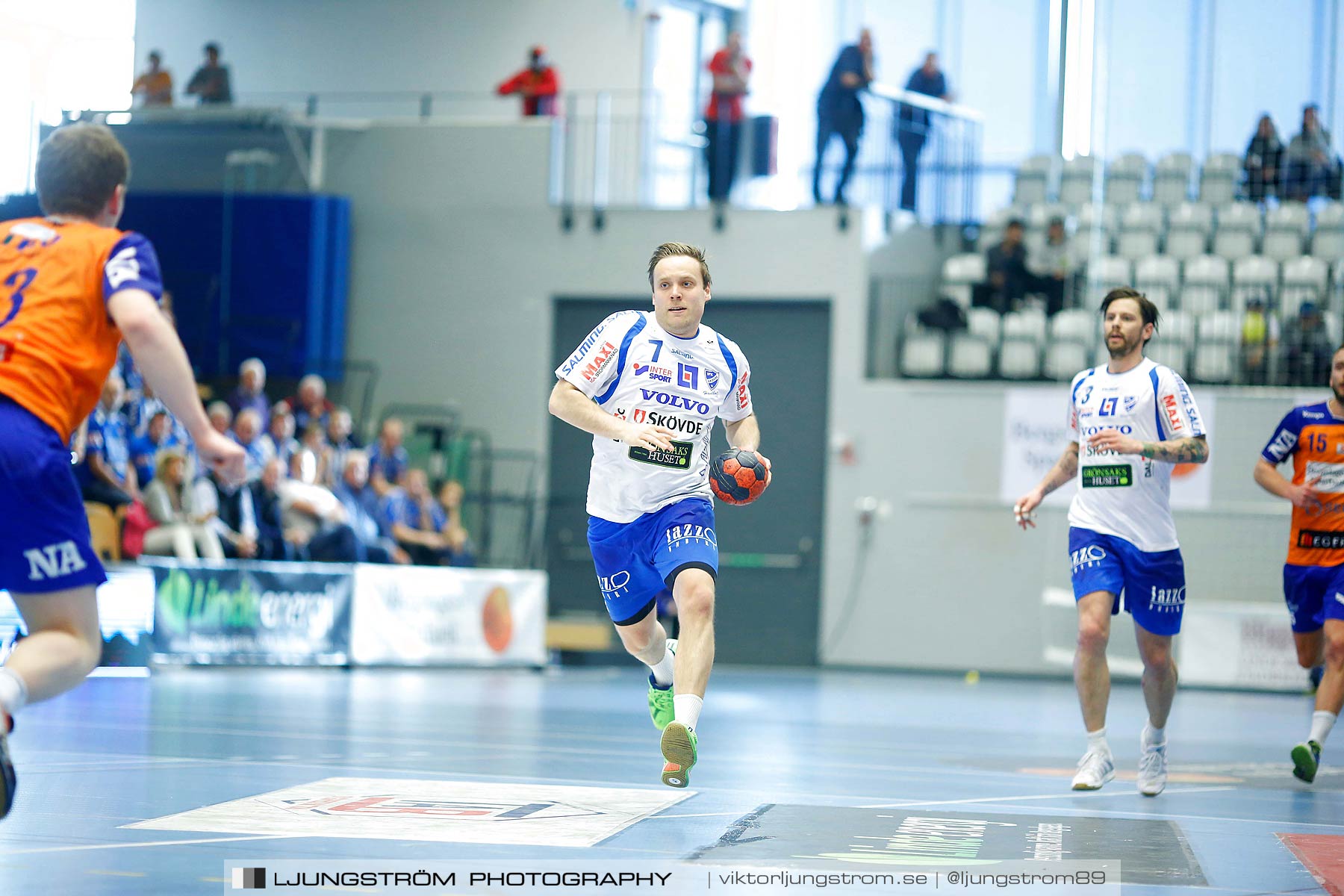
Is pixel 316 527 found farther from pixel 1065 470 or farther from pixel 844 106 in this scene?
pixel 1065 470

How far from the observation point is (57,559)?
4195 mm

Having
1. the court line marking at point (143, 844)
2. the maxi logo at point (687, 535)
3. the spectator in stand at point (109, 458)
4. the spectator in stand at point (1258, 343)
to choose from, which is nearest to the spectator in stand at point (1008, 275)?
the spectator in stand at point (1258, 343)

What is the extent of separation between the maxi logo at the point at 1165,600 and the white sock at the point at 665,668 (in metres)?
2.32

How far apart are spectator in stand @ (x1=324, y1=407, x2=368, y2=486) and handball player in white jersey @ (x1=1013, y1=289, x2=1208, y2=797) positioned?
11151 mm

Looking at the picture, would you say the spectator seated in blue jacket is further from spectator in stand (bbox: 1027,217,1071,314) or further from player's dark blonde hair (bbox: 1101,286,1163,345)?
spectator in stand (bbox: 1027,217,1071,314)

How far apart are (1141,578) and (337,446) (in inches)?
491

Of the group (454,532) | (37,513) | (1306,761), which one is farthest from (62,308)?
(454,532)

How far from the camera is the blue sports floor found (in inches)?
184

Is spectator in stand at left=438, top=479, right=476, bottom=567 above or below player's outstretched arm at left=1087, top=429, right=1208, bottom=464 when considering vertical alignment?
below

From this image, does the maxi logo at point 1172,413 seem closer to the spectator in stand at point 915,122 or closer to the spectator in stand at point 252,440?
the spectator in stand at point 252,440

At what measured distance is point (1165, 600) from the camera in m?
7.52

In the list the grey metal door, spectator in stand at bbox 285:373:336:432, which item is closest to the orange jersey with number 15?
spectator in stand at bbox 285:373:336:432

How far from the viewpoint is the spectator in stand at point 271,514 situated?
1581 centimetres

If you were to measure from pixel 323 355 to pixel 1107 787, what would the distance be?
16.3 meters
